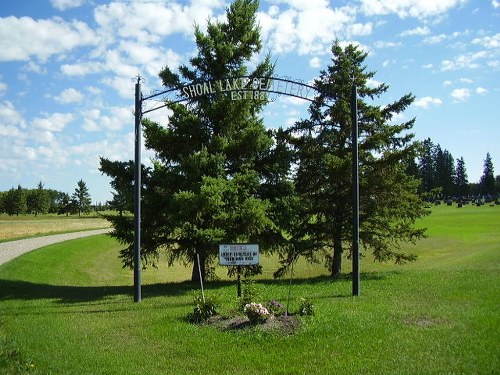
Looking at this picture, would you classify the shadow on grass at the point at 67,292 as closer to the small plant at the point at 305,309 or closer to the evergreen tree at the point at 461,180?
the small plant at the point at 305,309

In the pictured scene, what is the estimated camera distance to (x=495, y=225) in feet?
156

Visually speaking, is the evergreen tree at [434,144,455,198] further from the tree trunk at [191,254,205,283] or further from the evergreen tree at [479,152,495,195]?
the tree trunk at [191,254,205,283]

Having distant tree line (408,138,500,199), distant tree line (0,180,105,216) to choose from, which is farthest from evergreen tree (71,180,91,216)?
distant tree line (408,138,500,199)

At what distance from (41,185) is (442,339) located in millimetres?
148496

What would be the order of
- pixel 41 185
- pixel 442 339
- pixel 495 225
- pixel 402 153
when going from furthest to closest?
pixel 41 185, pixel 495 225, pixel 402 153, pixel 442 339

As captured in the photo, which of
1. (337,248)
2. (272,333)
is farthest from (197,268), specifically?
(272,333)

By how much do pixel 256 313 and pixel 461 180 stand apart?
421 ft

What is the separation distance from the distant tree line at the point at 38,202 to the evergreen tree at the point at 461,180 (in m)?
93.8

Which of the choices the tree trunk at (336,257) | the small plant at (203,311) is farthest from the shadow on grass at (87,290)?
the small plant at (203,311)

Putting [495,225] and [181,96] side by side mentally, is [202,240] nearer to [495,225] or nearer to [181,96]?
[181,96]

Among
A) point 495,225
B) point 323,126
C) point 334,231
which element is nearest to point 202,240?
point 334,231

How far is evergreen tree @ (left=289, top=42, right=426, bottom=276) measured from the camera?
17.6 metres

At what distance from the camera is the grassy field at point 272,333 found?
7.40 metres

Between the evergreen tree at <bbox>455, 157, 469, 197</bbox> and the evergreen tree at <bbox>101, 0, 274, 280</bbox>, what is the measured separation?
11762 centimetres
